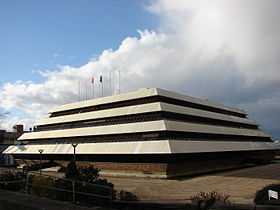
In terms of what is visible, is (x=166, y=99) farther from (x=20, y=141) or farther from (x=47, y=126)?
(x=20, y=141)

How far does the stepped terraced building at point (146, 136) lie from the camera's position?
49500 mm

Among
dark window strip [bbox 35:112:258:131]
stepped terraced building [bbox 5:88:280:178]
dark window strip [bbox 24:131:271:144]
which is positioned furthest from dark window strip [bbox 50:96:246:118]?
dark window strip [bbox 24:131:271:144]

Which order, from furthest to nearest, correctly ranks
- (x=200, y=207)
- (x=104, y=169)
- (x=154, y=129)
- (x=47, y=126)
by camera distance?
(x=47, y=126) < (x=104, y=169) < (x=154, y=129) < (x=200, y=207)

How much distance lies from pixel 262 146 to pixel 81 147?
40716 mm

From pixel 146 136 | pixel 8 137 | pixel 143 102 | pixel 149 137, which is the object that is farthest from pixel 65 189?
pixel 8 137

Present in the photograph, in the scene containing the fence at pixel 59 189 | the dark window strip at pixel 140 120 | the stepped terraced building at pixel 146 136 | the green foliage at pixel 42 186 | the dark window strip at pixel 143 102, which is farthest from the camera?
the dark window strip at pixel 143 102

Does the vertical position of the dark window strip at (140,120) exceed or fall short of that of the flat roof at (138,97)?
it falls short

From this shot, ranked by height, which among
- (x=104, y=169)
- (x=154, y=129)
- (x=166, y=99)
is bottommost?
(x=104, y=169)

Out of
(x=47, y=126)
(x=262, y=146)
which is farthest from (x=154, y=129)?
(x=262, y=146)

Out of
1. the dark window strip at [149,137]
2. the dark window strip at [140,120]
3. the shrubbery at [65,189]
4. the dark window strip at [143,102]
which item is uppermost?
the dark window strip at [143,102]

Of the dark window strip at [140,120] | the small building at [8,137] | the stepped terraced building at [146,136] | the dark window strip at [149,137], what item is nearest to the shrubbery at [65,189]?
the stepped terraced building at [146,136]

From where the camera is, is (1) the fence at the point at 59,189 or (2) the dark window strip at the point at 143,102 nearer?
(1) the fence at the point at 59,189

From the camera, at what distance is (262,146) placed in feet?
264

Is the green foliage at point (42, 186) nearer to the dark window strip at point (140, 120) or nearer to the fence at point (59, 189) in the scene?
the fence at point (59, 189)
